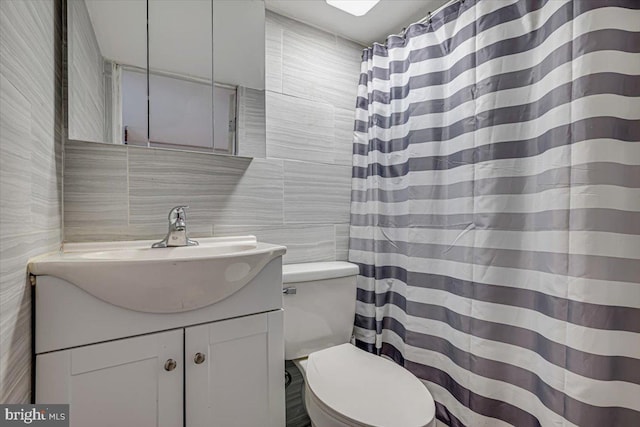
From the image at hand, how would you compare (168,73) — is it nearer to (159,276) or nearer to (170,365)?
(159,276)

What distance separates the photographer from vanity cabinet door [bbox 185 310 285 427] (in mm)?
915

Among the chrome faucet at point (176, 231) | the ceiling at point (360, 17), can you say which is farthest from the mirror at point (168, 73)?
the chrome faucet at point (176, 231)

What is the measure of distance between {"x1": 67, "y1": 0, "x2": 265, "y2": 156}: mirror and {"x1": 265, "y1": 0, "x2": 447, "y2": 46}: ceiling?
17 centimetres

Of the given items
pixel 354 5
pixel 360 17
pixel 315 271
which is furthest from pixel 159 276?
pixel 360 17

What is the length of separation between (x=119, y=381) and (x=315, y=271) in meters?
0.76

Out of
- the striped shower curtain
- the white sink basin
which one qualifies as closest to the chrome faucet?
the white sink basin

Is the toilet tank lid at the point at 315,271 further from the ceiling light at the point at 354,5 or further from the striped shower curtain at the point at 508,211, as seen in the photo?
the ceiling light at the point at 354,5

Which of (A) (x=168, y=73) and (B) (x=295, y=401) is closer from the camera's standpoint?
(A) (x=168, y=73)

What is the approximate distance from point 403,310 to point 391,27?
144 cm

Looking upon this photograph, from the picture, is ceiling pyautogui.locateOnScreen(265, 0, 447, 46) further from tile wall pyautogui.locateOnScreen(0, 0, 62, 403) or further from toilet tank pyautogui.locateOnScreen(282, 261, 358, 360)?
toilet tank pyautogui.locateOnScreen(282, 261, 358, 360)

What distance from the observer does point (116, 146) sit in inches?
44.7

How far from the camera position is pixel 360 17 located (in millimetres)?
1492

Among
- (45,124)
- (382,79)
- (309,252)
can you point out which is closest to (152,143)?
(45,124)
